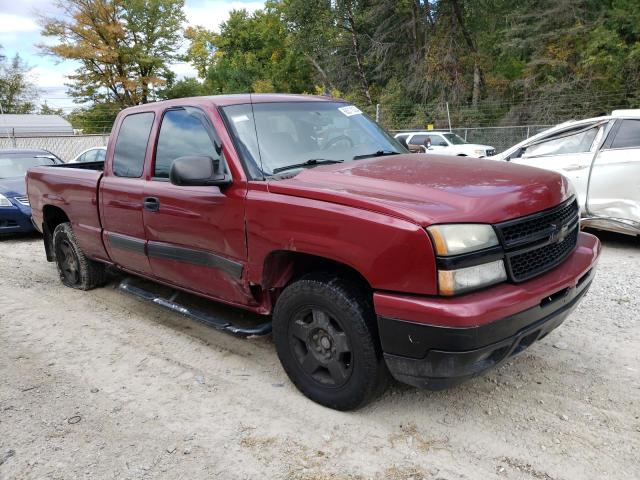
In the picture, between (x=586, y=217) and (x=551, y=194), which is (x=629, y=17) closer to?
(x=586, y=217)

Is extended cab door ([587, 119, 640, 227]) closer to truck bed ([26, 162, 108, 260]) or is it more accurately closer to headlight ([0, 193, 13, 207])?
truck bed ([26, 162, 108, 260])

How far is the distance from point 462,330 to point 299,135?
1898 mm

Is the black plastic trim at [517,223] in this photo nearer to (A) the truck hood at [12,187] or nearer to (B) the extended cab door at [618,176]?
(B) the extended cab door at [618,176]

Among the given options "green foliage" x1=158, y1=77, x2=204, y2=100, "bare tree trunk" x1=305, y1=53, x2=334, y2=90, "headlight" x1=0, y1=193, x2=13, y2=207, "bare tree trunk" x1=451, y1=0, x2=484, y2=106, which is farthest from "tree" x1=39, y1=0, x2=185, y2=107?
"headlight" x1=0, y1=193, x2=13, y2=207

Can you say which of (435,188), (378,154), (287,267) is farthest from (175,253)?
(435,188)

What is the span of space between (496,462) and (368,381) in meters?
0.76

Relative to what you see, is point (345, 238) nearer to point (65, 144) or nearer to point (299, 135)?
point (299, 135)

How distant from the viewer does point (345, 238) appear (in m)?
2.72

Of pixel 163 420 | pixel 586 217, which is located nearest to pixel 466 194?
pixel 163 420

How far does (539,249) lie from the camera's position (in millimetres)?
2859

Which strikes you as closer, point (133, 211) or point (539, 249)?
point (539, 249)

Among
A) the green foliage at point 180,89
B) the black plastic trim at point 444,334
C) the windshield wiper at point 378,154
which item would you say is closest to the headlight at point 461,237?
the black plastic trim at point 444,334

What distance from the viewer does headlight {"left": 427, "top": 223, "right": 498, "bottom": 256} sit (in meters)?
2.48

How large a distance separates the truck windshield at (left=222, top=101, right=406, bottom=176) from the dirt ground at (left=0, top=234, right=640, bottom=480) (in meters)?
1.52
